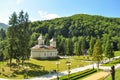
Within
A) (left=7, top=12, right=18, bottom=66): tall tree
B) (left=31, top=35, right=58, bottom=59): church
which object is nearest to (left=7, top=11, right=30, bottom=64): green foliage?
(left=7, top=12, right=18, bottom=66): tall tree

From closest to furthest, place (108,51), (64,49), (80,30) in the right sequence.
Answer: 1. (108,51)
2. (64,49)
3. (80,30)

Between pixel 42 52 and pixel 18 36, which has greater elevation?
pixel 18 36

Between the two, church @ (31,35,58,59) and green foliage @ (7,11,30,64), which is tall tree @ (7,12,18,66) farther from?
church @ (31,35,58,59)

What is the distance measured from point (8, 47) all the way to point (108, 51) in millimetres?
35434

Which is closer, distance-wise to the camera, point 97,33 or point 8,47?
point 8,47

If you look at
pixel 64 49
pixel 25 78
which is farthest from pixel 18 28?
pixel 64 49

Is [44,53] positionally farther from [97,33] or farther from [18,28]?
[97,33]

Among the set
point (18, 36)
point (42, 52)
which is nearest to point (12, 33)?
point (18, 36)

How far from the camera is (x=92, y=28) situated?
176750 millimetres

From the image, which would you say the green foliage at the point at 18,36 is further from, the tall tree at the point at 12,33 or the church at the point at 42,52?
the church at the point at 42,52

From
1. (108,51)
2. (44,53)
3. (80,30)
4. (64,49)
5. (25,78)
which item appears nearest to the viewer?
(25,78)

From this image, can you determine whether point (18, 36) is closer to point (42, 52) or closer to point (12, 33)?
point (12, 33)

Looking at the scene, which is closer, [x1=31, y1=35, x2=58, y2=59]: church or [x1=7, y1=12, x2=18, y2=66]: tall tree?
[x1=7, y1=12, x2=18, y2=66]: tall tree

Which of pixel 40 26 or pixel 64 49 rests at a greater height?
pixel 40 26
